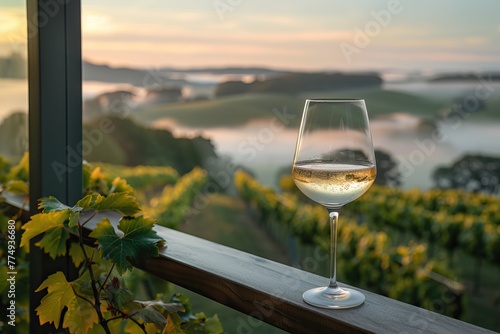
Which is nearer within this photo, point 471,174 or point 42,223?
point 42,223

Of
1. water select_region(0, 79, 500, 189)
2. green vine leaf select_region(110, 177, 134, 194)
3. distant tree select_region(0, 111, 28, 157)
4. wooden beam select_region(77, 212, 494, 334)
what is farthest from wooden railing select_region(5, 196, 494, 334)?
water select_region(0, 79, 500, 189)

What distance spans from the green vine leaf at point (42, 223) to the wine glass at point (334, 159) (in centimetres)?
48

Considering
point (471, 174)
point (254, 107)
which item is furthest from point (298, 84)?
point (471, 174)

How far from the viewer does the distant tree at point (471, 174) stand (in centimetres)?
1873

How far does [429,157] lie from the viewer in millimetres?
20172

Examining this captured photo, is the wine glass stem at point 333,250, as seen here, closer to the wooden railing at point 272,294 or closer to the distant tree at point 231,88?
the wooden railing at point 272,294

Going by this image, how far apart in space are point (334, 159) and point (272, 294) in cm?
21

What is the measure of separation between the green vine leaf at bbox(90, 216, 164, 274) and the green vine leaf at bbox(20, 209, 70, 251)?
94 mm

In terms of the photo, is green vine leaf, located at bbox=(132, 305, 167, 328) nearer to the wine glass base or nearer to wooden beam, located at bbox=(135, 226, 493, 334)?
wooden beam, located at bbox=(135, 226, 493, 334)

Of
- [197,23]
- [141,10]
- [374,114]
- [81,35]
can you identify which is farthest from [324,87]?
[81,35]

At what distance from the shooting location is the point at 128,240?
1071 mm

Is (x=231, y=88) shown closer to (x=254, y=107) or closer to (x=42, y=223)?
(x=254, y=107)

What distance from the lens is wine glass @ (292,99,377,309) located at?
0.85 m

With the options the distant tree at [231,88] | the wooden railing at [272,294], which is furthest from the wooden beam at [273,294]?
the distant tree at [231,88]
